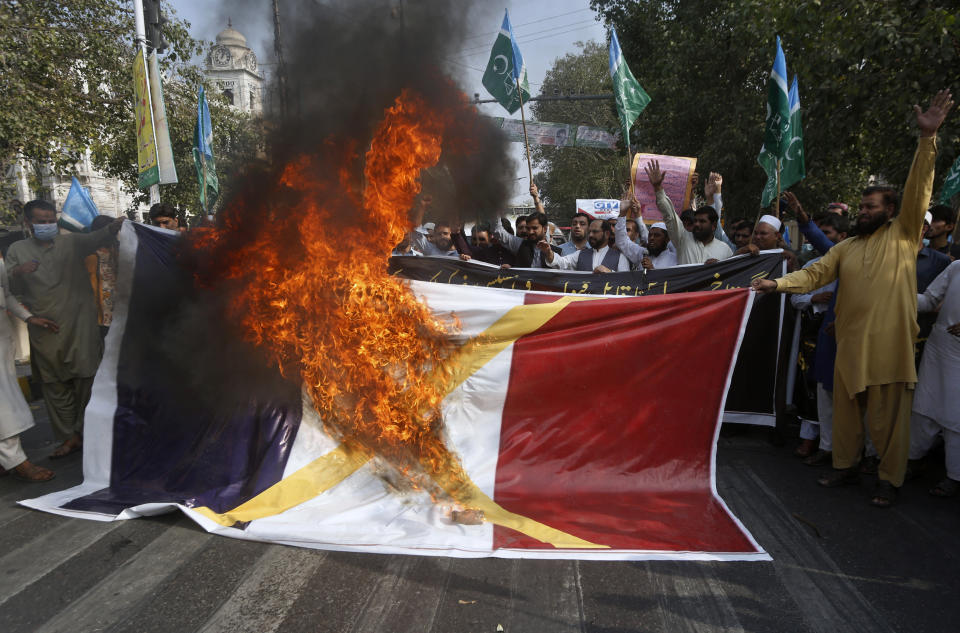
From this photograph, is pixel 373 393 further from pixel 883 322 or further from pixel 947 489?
pixel 947 489

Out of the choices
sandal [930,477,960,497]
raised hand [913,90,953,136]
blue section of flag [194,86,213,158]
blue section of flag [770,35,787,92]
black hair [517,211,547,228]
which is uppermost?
blue section of flag [194,86,213,158]

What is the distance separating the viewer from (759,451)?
5.06 meters

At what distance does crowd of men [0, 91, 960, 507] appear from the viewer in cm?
402

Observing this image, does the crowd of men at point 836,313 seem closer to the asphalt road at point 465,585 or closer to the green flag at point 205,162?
the asphalt road at point 465,585

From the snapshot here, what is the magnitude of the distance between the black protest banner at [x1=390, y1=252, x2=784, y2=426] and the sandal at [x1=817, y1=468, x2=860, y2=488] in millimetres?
865

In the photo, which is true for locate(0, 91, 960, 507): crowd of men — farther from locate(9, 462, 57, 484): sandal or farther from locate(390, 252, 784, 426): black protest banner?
locate(390, 252, 784, 426): black protest banner

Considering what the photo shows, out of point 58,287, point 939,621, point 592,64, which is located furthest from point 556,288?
point 592,64

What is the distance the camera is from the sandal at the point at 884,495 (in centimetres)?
394

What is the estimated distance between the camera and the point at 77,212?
5.84 m

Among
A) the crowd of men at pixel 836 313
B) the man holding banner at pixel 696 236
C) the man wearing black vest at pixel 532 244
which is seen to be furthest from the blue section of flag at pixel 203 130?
the man holding banner at pixel 696 236

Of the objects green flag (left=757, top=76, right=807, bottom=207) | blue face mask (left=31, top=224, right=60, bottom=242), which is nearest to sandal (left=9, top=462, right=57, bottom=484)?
blue face mask (left=31, top=224, right=60, bottom=242)

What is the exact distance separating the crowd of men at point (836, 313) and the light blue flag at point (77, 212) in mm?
421

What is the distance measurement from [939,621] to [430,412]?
275 centimetres

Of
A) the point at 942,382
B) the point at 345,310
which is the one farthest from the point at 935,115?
the point at 345,310
